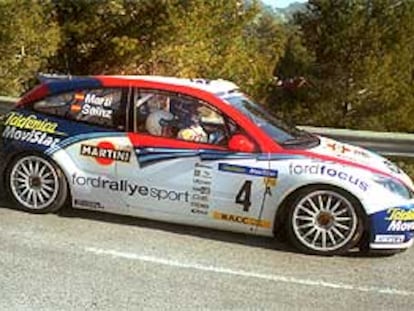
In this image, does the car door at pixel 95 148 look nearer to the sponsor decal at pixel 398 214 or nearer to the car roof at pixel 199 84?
the car roof at pixel 199 84

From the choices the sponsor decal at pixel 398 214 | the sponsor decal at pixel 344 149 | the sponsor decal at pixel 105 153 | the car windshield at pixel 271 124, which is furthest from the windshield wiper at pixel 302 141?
the sponsor decal at pixel 105 153

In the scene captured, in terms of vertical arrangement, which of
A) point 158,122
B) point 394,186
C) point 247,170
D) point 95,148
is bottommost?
point 394,186

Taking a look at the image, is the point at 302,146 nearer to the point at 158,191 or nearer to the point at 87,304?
the point at 158,191

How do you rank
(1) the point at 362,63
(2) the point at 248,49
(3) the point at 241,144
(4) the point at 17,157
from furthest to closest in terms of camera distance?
(1) the point at 362,63 < (2) the point at 248,49 < (4) the point at 17,157 < (3) the point at 241,144

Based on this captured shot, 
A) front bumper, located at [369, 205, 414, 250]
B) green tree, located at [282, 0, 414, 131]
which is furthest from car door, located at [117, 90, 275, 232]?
green tree, located at [282, 0, 414, 131]

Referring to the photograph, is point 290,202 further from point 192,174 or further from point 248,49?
point 248,49

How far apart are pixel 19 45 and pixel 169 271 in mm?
12359

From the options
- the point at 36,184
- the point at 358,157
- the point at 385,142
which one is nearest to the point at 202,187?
A: the point at 358,157

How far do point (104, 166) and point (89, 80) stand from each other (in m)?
0.84

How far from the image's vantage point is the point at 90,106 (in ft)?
22.0

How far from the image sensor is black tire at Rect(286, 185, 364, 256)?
19.9ft

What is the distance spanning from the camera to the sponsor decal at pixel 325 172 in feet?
19.8

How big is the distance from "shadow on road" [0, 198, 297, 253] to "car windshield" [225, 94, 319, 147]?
0.87 m

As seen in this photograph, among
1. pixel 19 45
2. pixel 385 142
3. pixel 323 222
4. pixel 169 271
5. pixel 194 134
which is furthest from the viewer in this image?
pixel 19 45
